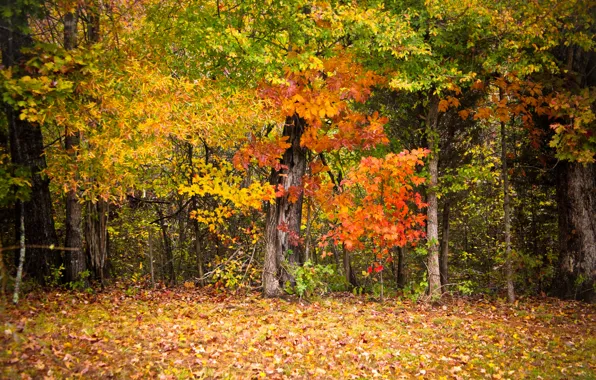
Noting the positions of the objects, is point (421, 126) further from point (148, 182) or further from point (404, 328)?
point (148, 182)

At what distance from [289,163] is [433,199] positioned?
11.8 feet

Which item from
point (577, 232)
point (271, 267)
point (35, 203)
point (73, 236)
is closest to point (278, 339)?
point (271, 267)

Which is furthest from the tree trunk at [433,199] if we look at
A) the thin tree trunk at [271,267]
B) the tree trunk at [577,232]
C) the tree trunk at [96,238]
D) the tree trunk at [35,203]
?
the tree trunk at [35,203]

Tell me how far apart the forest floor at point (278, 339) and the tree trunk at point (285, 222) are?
73cm

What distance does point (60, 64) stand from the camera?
669 cm

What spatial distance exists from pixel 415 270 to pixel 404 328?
9530 millimetres

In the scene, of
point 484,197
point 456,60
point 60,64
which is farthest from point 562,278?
point 60,64

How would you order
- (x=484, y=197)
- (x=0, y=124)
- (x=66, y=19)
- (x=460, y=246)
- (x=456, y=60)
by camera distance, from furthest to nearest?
(x=460, y=246) < (x=484, y=197) < (x=456, y=60) < (x=66, y=19) < (x=0, y=124)

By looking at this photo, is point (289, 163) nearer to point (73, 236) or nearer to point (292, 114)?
point (292, 114)

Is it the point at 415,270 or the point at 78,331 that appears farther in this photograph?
the point at 415,270

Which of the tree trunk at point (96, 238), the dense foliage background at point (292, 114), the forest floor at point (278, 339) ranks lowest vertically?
the forest floor at point (278, 339)

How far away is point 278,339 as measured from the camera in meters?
7.68

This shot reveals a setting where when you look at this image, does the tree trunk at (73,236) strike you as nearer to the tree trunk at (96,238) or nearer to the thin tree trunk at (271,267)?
the tree trunk at (96,238)

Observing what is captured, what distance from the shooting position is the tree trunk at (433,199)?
11984 mm
